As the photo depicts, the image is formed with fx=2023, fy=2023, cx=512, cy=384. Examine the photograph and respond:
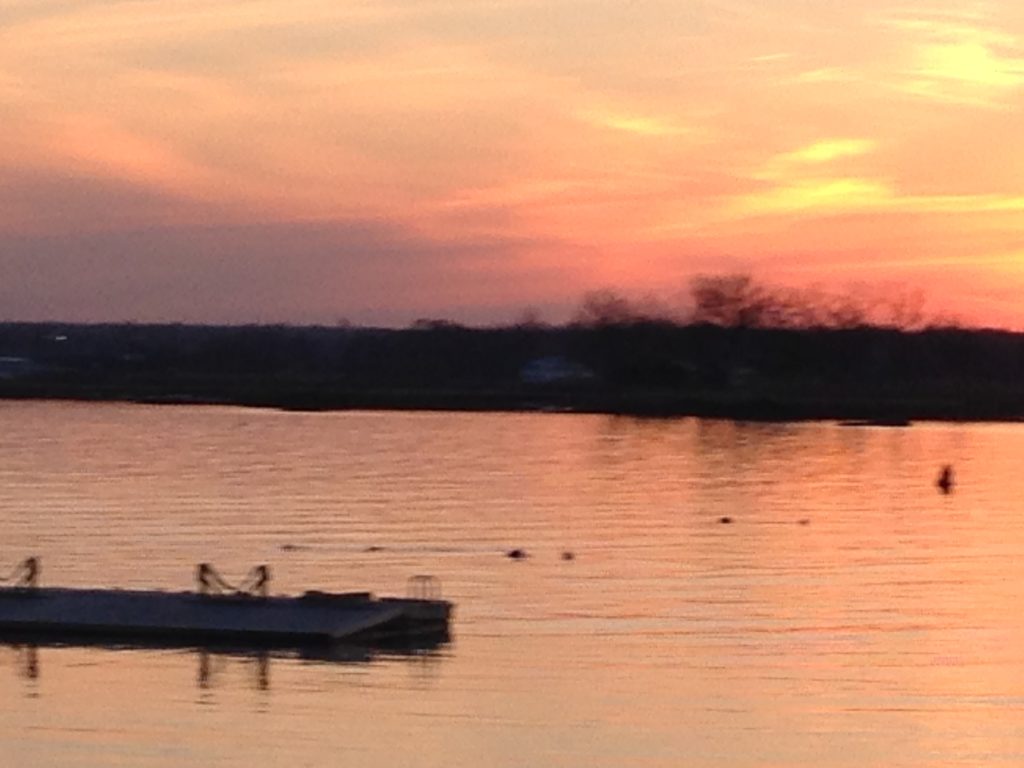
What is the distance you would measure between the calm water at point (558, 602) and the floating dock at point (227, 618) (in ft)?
2.71

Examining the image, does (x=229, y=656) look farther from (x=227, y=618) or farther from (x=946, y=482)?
(x=946, y=482)

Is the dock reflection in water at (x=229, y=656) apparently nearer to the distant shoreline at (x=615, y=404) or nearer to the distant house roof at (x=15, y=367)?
the distant shoreline at (x=615, y=404)

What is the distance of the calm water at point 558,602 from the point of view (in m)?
23.2

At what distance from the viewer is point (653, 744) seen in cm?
2284

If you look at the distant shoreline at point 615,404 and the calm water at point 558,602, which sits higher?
the distant shoreline at point 615,404

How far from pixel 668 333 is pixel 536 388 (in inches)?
627

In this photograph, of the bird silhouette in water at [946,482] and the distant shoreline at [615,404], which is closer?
the bird silhouette in water at [946,482]

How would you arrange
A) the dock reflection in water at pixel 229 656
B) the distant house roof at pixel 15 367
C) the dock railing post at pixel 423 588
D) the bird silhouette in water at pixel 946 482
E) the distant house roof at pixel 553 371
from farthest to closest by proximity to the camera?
Answer: the distant house roof at pixel 15 367, the distant house roof at pixel 553 371, the bird silhouette in water at pixel 946 482, the dock railing post at pixel 423 588, the dock reflection in water at pixel 229 656

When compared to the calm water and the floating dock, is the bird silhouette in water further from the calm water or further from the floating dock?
the floating dock

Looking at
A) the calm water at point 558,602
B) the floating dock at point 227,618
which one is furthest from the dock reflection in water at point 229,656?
the floating dock at point 227,618

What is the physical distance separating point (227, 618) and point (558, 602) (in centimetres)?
767

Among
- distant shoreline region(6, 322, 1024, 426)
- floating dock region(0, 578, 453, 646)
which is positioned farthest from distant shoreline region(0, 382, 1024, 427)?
floating dock region(0, 578, 453, 646)

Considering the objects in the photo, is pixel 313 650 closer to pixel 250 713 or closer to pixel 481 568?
pixel 250 713

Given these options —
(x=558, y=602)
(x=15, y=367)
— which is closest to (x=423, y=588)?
(x=558, y=602)
